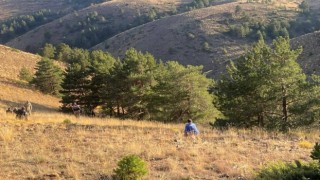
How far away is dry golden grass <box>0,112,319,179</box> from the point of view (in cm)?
928

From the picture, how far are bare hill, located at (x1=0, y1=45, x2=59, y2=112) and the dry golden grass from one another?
23.6 meters

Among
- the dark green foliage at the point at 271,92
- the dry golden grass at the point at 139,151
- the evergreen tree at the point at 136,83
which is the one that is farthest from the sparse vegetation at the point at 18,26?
the dry golden grass at the point at 139,151

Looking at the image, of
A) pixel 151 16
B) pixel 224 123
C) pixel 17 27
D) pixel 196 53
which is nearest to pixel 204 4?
pixel 151 16

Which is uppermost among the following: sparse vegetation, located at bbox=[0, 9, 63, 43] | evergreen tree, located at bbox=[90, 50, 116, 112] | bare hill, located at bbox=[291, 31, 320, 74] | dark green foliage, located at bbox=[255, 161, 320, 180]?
sparse vegetation, located at bbox=[0, 9, 63, 43]

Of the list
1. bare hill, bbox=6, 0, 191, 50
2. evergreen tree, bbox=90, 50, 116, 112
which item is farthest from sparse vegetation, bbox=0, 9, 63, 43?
evergreen tree, bbox=90, 50, 116, 112

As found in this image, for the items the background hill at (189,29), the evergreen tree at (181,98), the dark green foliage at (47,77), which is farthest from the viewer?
the background hill at (189,29)

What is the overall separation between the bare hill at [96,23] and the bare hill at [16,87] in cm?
7325

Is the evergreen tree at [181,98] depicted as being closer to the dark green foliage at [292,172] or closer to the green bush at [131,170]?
the green bush at [131,170]

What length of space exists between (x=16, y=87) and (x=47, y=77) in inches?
174

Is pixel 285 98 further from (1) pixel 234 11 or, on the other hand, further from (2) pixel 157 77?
(1) pixel 234 11

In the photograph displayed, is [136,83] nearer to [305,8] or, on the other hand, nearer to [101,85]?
[101,85]

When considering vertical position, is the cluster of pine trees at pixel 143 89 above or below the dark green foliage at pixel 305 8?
below

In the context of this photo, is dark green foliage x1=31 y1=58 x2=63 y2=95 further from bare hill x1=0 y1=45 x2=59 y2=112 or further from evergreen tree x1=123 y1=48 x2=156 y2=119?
evergreen tree x1=123 y1=48 x2=156 y2=119

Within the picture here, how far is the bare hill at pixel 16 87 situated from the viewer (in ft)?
138
